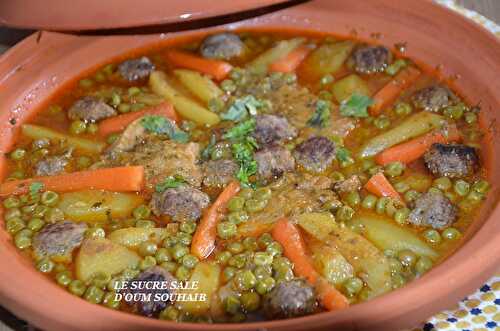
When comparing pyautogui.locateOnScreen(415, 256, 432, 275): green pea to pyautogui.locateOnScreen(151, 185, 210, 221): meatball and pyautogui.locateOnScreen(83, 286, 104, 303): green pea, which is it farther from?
pyautogui.locateOnScreen(83, 286, 104, 303): green pea

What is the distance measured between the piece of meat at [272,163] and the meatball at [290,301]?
2.93 feet

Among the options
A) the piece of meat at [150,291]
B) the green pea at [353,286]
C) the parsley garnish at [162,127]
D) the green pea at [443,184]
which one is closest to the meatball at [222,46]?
the parsley garnish at [162,127]

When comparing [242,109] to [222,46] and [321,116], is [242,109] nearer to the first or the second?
[321,116]

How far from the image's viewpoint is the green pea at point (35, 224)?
4.03 m

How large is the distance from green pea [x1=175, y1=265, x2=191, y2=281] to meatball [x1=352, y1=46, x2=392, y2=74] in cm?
210

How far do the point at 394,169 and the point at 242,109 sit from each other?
1.14 meters

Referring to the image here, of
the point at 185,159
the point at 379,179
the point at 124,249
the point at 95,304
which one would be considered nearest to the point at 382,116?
the point at 379,179

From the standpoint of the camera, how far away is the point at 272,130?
455cm

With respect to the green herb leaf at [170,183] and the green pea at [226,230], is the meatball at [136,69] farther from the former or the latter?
the green pea at [226,230]

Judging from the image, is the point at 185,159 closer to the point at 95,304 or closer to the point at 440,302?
the point at 95,304

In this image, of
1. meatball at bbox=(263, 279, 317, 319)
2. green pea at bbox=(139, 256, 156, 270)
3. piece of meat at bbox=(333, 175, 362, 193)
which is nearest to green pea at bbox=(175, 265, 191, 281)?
green pea at bbox=(139, 256, 156, 270)

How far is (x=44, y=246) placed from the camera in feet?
12.8

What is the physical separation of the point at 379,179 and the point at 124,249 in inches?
60.4

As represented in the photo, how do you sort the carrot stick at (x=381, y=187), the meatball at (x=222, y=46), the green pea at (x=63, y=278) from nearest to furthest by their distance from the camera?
the green pea at (x=63, y=278), the carrot stick at (x=381, y=187), the meatball at (x=222, y=46)
